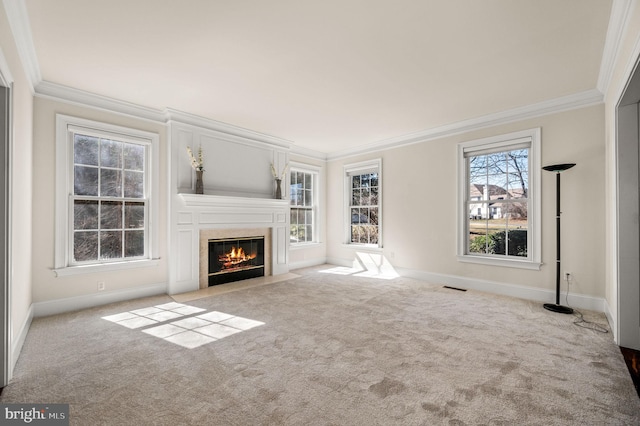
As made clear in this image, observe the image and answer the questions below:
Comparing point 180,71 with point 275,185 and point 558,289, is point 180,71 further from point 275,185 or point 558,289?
point 558,289

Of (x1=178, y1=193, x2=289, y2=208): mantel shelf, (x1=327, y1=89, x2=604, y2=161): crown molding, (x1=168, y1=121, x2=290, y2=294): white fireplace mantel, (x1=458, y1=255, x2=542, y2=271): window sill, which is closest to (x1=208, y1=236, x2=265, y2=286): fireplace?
(x1=168, y1=121, x2=290, y2=294): white fireplace mantel

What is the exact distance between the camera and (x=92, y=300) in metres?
3.73

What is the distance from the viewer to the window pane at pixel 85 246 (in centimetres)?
370

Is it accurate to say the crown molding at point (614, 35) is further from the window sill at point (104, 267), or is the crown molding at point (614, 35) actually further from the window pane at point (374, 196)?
the window sill at point (104, 267)

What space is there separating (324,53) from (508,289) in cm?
415

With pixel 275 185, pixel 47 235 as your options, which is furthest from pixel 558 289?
pixel 47 235

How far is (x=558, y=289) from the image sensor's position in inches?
144

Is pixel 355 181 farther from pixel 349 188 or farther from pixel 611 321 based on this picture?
pixel 611 321

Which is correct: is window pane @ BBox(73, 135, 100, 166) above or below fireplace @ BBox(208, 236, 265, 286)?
above

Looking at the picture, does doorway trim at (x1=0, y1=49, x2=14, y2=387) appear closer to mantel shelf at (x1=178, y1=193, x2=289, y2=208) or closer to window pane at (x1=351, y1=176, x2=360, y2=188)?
mantel shelf at (x1=178, y1=193, x2=289, y2=208)

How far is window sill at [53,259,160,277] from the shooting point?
353cm

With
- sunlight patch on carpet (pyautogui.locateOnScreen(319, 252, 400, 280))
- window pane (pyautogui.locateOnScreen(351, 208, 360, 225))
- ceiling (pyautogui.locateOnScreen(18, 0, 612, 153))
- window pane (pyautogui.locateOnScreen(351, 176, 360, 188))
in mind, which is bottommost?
sunlight patch on carpet (pyautogui.locateOnScreen(319, 252, 400, 280))

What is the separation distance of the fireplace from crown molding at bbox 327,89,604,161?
10.2 ft

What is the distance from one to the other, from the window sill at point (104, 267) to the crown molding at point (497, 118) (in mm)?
4550
